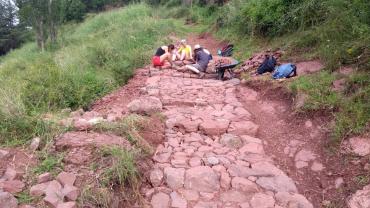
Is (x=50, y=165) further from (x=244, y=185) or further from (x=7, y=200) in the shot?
(x=244, y=185)

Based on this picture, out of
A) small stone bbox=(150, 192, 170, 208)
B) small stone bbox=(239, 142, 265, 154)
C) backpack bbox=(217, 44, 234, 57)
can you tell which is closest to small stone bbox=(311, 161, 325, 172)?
small stone bbox=(239, 142, 265, 154)

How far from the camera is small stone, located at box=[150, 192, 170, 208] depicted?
130 inches

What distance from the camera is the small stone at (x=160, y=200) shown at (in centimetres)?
330

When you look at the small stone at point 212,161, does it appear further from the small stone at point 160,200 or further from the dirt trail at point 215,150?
the small stone at point 160,200

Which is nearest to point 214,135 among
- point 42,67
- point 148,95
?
point 148,95

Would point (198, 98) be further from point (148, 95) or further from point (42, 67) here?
point (42, 67)

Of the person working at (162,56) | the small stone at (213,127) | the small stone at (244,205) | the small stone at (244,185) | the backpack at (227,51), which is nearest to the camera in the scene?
the small stone at (244,205)

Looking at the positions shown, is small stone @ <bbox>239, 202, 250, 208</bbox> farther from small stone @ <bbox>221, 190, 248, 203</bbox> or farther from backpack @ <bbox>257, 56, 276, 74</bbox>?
backpack @ <bbox>257, 56, 276, 74</bbox>

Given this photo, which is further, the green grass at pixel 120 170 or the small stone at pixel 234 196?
the small stone at pixel 234 196

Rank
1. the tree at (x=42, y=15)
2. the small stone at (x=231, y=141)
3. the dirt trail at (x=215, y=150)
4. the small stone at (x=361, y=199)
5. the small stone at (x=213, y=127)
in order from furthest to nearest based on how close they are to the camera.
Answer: the tree at (x=42, y=15), the small stone at (x=213, y=127), the small stone at (x=231, y=141), the dirt trail at (x=215, y=150), the small stone at (x=361, y=199)

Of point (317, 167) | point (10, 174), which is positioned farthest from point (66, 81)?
point (317, 167)

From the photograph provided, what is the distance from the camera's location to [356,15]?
220 inches

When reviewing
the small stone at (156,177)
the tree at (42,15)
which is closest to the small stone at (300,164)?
the small stone at (156,177)

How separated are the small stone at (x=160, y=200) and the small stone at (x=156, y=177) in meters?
0.15
